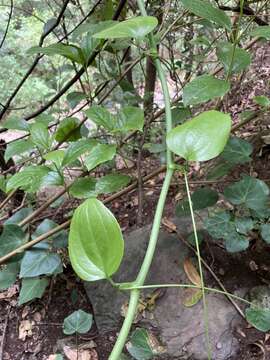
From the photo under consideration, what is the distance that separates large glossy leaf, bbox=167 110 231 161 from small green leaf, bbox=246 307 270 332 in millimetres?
509

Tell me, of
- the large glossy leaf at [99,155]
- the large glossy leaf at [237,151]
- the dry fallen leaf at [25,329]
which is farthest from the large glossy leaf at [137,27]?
the dry fallen leaf at [25,329]

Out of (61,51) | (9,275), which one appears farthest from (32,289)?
(61,51)


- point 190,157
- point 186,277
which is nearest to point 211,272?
point 186,277

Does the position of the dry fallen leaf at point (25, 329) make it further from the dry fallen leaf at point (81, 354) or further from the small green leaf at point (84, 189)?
the small green leaf at point (84, 189)

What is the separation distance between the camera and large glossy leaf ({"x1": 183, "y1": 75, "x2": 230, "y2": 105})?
65cm

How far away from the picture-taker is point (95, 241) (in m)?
0.48

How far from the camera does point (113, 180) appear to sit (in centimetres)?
87

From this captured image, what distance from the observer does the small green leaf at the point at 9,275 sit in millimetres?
1087

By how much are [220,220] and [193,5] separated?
482 mm

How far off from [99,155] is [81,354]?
0.61 meters

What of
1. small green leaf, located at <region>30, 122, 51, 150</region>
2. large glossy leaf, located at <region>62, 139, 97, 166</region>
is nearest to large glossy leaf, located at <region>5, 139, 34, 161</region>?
small green leaf, located at <region>30, 122, 51, 150</region>

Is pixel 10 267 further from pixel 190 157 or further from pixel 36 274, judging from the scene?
pixel 190 157

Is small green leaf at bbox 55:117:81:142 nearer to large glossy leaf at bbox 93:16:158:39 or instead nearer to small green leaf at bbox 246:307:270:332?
large glossy leaf at bbox 93:16:158:39

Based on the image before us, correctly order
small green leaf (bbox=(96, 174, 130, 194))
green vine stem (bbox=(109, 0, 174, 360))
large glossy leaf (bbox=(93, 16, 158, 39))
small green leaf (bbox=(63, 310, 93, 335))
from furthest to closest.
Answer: small green leaf (bbox=(63, 310, 93, 335)), small green leaf (bbox=(96, 174, 130, 194)), large glossy leaf (bbox=(93, 16, 158, 39)), green vine stem (bbox=(109, 0, 174, 360))
